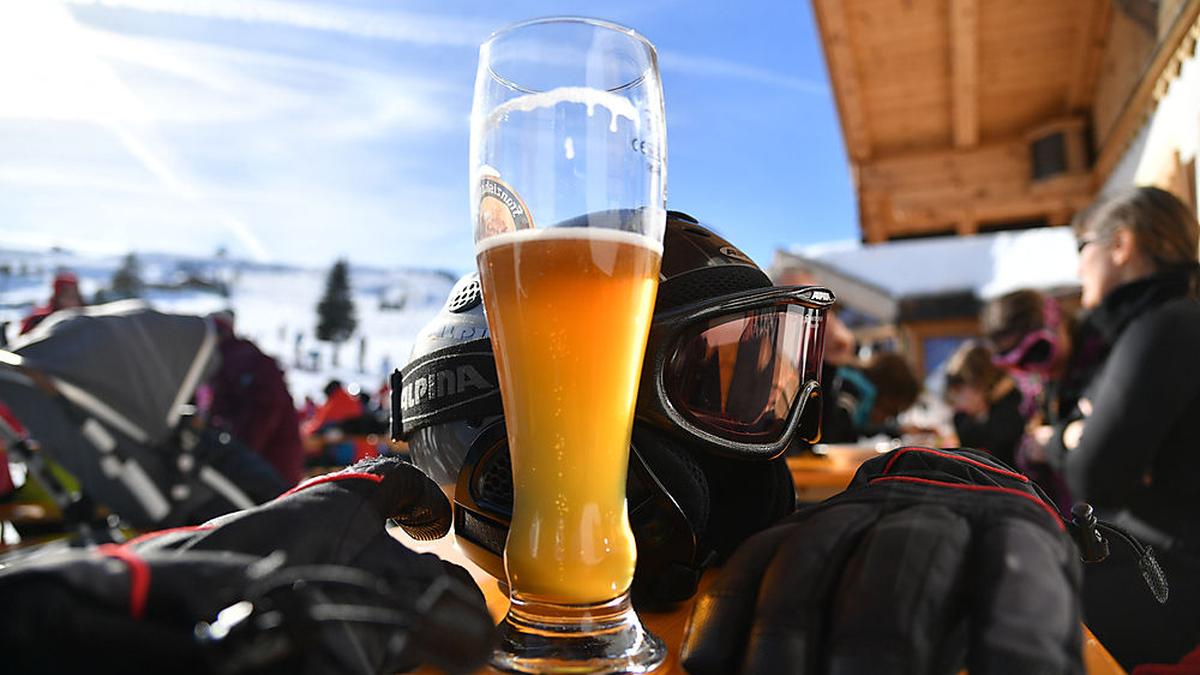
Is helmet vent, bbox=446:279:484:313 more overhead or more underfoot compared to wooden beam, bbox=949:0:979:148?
more underfoot

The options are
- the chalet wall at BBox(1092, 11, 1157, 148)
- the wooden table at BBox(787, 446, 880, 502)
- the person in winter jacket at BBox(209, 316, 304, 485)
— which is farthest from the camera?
the chalet wall at BBox(1092, 11, 1157, 148)

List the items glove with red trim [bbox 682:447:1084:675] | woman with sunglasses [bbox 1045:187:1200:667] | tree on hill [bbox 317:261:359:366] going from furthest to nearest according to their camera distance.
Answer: tree on hill [bbox 317:261:359:366]
woman with sunglasses [bbox 1045:187:1200:667]
glove with red trim [bbox 682:447:1084:675]

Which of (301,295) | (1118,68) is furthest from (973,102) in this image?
(301,295)

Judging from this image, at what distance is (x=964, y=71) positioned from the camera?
5.44 meters

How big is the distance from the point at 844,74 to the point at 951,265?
923cm

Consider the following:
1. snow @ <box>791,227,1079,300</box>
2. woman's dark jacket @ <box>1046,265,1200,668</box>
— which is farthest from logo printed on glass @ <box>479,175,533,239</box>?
snow @ <box>791,227,1079,300</box>

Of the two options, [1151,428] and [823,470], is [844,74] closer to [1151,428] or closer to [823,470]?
[823,470]

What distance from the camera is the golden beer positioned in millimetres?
607

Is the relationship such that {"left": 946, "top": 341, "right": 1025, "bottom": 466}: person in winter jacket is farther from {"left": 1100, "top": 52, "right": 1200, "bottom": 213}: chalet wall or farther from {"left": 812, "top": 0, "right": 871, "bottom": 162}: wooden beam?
{"left": 812, "top": 0, "right": 871, "bottom": 162}: wooden beam

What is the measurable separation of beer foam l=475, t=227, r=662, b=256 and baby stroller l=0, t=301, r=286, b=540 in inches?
113

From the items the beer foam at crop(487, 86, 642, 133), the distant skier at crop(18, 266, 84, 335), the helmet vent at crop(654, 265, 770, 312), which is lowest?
the helmet vent at crop(654, 265, 770, 312)

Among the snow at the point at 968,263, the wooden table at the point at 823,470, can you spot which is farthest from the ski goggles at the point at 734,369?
the snow at the point at 968,263

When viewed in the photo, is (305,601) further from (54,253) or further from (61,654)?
(54,253)

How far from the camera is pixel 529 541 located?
65cm
